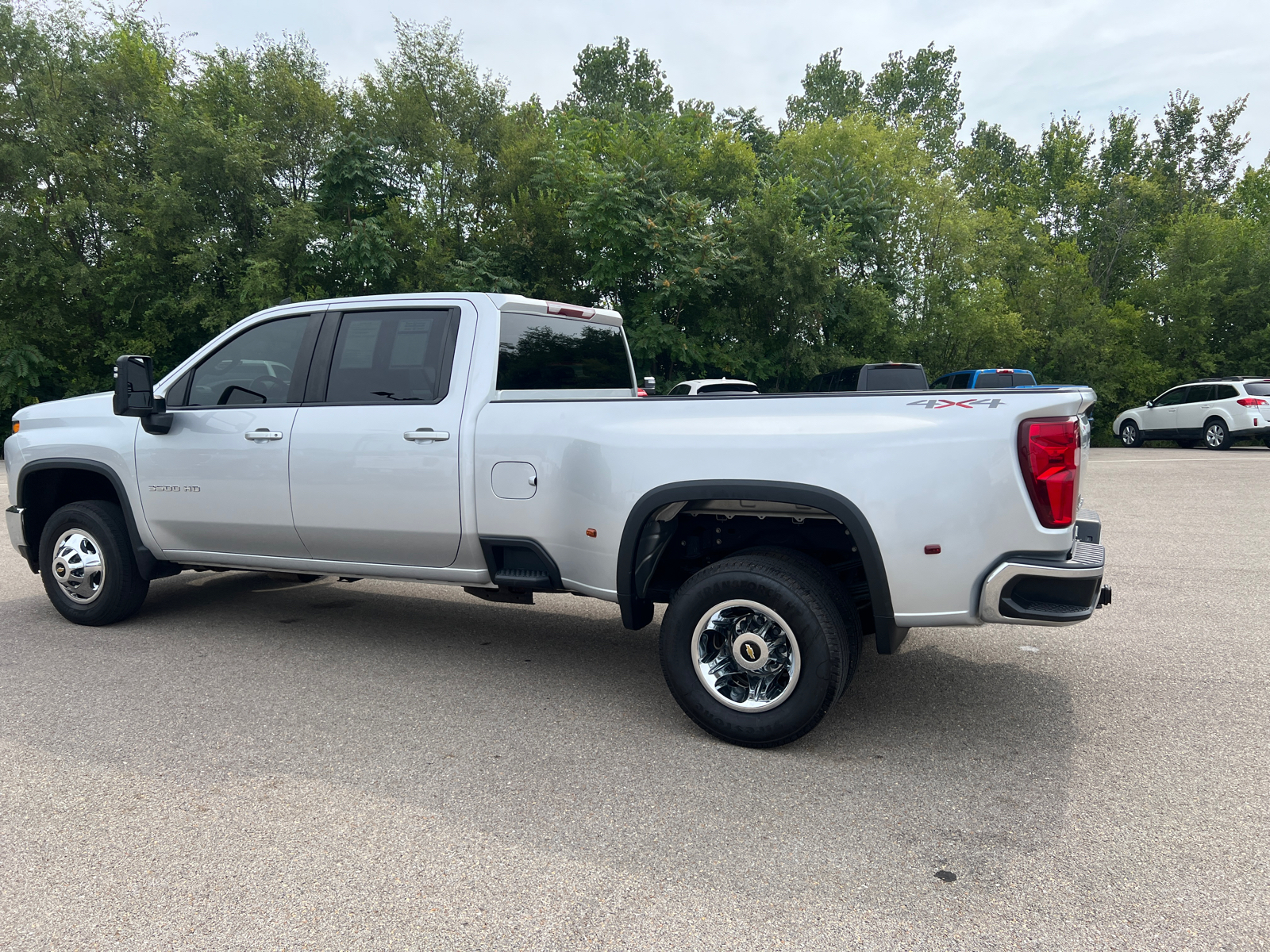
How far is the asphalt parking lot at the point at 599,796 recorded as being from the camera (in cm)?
254

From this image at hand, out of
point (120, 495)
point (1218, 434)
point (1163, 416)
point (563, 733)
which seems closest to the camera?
point (563, 733)

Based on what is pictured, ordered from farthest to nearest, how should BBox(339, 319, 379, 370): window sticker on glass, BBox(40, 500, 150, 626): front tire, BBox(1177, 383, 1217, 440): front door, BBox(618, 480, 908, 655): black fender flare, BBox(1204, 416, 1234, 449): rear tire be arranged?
BBox(1177, 383, 1217, 440): front door < BBox(1204, 416, 1234, 449): rear tire < BBox(40, 500, 150, 626): front tire < BBox(339, 319, 379, 370): window sticker on glass < BBox(618, 480, 908, 655): black fender flare

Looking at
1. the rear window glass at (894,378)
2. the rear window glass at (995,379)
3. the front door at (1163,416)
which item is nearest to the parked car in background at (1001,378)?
the rear window glass at (995,379)

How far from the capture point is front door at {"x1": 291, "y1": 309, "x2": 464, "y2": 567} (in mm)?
4500

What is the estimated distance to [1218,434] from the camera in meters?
22.2

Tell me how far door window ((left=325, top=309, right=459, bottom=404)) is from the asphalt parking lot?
1507 mm

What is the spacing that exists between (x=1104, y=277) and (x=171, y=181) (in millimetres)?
36030

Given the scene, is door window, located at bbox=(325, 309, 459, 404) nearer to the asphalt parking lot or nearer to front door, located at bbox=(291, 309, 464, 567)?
front door, located at bbox=(291, 309, 464, 567)

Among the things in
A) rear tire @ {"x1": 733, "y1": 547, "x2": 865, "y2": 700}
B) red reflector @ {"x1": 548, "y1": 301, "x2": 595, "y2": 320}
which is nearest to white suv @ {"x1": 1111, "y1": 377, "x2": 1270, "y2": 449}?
red reflector @ {"x1": 548, "y1": 301, "x2": 595, "y2": 320}

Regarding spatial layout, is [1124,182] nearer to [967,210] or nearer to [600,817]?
[967,210]

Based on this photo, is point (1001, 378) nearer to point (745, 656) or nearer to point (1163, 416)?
point (745, 656)

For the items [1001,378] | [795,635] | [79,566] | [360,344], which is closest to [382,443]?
[360,344]

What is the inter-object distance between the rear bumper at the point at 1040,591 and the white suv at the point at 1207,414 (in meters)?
22.4

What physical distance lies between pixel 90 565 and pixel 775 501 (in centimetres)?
447
